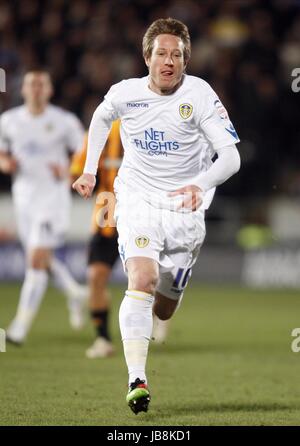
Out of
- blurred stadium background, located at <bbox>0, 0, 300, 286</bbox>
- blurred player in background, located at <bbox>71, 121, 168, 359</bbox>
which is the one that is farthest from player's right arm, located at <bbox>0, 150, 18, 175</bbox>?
blurred stadium background, located at <bbox>0, 0, 300, 286</bbox>

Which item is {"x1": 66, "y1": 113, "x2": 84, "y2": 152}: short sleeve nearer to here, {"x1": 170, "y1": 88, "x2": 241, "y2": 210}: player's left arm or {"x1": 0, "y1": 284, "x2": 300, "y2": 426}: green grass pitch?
{"x1": 0, "y1": 284, "x2": 300, "y2": 426}: green grass pitch

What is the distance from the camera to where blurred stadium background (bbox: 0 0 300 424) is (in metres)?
16.4

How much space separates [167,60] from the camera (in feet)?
20.6

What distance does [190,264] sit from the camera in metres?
6.83

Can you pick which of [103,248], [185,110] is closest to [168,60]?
[185,110]

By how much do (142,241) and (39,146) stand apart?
5.06m

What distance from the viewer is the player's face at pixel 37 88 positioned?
35.7ft

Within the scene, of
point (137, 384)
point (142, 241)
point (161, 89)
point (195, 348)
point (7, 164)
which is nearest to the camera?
point (137, 384)

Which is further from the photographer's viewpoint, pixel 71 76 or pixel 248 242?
pixel 71 76

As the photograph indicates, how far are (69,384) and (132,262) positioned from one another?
1655 mm

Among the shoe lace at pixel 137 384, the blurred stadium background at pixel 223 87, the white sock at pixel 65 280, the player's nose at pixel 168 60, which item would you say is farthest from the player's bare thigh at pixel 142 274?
the blurred stadium background at pixel 223 87

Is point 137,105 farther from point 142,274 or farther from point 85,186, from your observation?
point 142,274

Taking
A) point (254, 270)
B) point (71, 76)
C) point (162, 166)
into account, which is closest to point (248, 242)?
point (254, 270)

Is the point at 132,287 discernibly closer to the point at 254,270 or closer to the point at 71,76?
the point at 254,270
